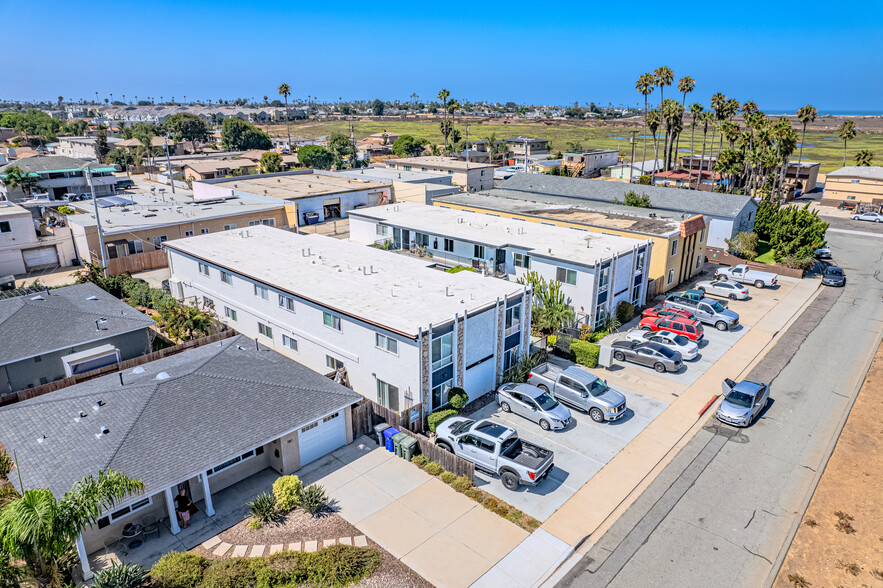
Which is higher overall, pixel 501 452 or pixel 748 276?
pixel 501 452

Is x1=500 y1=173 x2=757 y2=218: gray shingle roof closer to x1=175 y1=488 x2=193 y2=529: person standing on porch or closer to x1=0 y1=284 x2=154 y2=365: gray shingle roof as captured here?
x1=0 y1=284 x2=154 y2=365: gray shingle roof

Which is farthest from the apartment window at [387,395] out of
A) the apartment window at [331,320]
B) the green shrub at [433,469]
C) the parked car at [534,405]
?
the parked car at [534,405]

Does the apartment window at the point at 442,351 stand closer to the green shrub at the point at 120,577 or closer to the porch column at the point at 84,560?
the green shrub at the point at 120,577

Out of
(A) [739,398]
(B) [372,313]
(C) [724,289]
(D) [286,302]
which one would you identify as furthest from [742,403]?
(D) [286,302]

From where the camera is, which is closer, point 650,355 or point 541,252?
point 650,355

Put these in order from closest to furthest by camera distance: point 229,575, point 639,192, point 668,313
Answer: point 229,575 → point 668,313 → point 639,192

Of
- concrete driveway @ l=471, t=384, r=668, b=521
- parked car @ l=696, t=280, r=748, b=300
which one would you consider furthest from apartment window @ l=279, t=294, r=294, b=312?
parked car @ l=696, t=280, r=748, b=300

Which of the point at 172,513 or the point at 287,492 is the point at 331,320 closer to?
the point at 287,492
